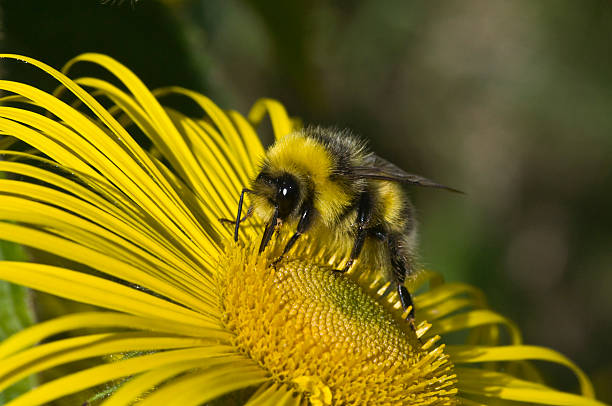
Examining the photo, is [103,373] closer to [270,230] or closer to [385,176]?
[270,230]

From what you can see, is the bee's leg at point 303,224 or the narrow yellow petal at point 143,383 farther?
the bee's leg at point 303,224

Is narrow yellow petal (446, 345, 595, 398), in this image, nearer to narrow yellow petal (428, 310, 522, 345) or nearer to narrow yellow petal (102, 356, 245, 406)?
narrow yellow petal (428, 310, 522, 345)

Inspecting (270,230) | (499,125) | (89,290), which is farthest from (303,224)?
(499,125)

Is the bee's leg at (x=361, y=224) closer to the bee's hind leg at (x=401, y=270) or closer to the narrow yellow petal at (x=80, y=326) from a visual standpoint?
the bee's hind leg at (x=401, y=270)

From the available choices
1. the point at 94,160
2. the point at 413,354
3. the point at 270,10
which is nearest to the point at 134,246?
the point at 94,160

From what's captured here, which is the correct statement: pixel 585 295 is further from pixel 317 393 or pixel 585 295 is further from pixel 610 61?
pixel 317 393

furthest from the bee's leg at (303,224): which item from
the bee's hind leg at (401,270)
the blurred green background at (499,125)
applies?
the blurred green background at (499,125)

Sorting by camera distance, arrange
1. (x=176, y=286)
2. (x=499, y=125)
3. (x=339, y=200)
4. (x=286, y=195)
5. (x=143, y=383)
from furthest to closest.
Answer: (x=499, y=125) → (x=339, y=200) → (x=286, y=195) → (x=176, y=286) → (x=143, y=383)
